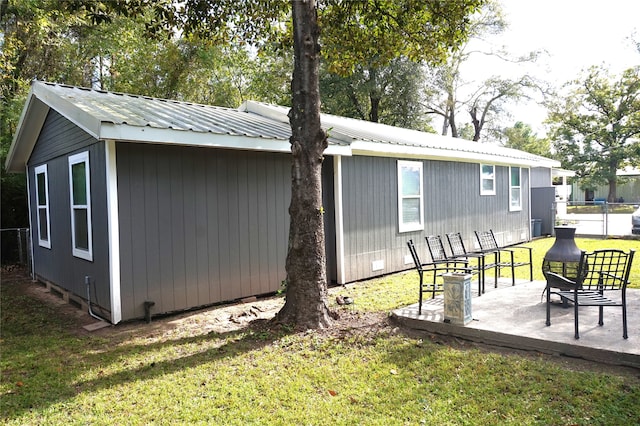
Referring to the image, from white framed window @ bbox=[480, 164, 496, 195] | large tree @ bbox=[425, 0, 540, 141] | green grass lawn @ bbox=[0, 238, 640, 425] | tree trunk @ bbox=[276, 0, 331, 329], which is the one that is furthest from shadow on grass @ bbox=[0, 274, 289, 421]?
large tree @ bbox=[425, 0, 540, 141]

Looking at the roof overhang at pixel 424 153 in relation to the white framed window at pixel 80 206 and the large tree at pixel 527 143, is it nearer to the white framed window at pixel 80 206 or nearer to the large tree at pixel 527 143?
the white framed window at pixel 80 206

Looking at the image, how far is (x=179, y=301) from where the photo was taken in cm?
583

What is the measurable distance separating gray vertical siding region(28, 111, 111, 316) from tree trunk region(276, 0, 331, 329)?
96.7 inches

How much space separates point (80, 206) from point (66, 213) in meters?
0.94

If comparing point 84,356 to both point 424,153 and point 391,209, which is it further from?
point 424,153

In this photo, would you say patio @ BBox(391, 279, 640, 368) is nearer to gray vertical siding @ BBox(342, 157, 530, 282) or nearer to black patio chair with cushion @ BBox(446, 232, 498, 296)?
black patio chair with cushion @ BBox(446, 232, 498, 296)

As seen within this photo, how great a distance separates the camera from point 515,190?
13.2m

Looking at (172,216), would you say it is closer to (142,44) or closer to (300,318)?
(300,318)

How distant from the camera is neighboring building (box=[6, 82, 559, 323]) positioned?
5.40 m

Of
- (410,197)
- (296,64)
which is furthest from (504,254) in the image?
(296,64)

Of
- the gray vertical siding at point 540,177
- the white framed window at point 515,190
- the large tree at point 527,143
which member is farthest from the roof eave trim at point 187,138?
the large tree at point 527,143

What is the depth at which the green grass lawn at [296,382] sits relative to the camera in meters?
2.96

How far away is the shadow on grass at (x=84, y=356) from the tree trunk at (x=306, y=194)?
0.37 m

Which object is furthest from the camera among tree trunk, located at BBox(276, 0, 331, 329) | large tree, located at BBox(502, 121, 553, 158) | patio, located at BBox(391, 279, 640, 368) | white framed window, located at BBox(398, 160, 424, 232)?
large tree, located at BBox(502, 121, 553, 158)
